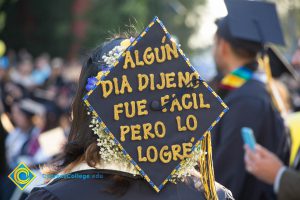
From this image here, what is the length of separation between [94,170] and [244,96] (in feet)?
7.48

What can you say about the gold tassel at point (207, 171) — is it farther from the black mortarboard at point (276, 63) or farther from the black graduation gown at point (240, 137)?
the black mortarboard at point (276, 63)

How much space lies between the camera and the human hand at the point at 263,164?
Result: 3.81 metres

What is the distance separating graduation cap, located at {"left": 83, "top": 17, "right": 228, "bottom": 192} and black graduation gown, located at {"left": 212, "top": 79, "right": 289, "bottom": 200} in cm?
200

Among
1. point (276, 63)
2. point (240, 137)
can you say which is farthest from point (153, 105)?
point (276, 63)

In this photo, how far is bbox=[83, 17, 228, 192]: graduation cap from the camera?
2.04 meters

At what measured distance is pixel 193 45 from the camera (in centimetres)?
3356

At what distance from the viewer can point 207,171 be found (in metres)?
2.25

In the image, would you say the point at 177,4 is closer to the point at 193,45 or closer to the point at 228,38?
the point at 193,45

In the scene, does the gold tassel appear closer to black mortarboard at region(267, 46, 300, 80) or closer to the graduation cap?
the graduation cap

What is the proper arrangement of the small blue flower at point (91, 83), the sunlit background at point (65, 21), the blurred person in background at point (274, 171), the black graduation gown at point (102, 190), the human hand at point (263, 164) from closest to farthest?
the black graduation gown at point (102, 190) → the small blue flower at point (91, 83) → the blurred person in background at point (274, 171) → the human hand at point (263, 164) → the sunlit background at point (65, 21)

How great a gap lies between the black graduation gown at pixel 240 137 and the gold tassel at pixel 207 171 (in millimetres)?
1826

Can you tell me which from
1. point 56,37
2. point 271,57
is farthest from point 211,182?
point 56,37

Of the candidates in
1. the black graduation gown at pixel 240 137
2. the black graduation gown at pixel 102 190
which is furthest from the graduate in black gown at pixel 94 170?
the black graduation gown at pixel 240 137

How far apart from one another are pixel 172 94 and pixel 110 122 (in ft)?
0.77
